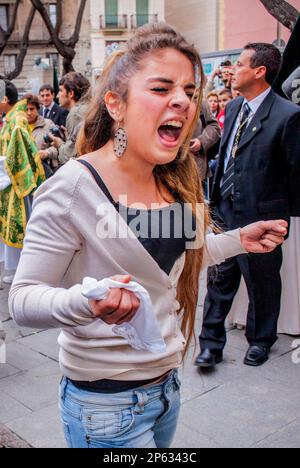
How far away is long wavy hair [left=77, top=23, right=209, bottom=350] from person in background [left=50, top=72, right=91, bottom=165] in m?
3.53

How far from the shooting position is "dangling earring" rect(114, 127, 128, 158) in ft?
→ 5.20

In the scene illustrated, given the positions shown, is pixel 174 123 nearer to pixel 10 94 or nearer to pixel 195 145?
pixel 195 145

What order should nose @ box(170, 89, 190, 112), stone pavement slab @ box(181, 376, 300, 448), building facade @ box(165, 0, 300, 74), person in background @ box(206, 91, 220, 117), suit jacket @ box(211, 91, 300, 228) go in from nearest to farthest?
nose @ box(170, 89, 190, 112) < stone pavement slab @ box(181, 376, 300, 448) < suit jacket @ box(211, 91, 300, 228) < person in background @ box(206, 91, 220, 117) < building facade @ box(165, 0, 300, 74)

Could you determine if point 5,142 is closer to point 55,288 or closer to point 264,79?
point 264,79

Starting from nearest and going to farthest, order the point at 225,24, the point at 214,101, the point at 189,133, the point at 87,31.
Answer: the point at 189,133
the point at 214,101
the point at 225,24
the point at 87,31

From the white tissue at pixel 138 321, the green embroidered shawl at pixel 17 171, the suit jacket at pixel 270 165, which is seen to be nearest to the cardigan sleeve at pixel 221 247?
the white tissue at pixel 138 321

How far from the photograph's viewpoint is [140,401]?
156 centimetres

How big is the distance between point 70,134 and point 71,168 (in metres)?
4.17

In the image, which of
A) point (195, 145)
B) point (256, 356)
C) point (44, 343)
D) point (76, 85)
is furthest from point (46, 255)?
point (76, 85)

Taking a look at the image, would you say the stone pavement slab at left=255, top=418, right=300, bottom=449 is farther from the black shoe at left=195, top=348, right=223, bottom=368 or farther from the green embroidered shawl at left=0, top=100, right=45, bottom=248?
the green embroidered shawl at left=0, top=100, right=45, bottom=248

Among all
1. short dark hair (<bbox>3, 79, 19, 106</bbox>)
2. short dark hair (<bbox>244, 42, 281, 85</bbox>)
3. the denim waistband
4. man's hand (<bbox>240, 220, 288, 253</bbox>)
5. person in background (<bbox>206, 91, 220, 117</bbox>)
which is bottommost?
person in background (<bbox>206, 91, 220, 117</bbox>)

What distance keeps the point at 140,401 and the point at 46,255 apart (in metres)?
0.47

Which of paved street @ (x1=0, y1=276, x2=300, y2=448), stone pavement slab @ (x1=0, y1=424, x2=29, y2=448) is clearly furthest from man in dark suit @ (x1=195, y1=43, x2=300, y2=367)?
stone pavement slab @ (x1=0, y1=424, x2=29, y2=448)

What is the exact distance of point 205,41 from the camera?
31.0 meters
